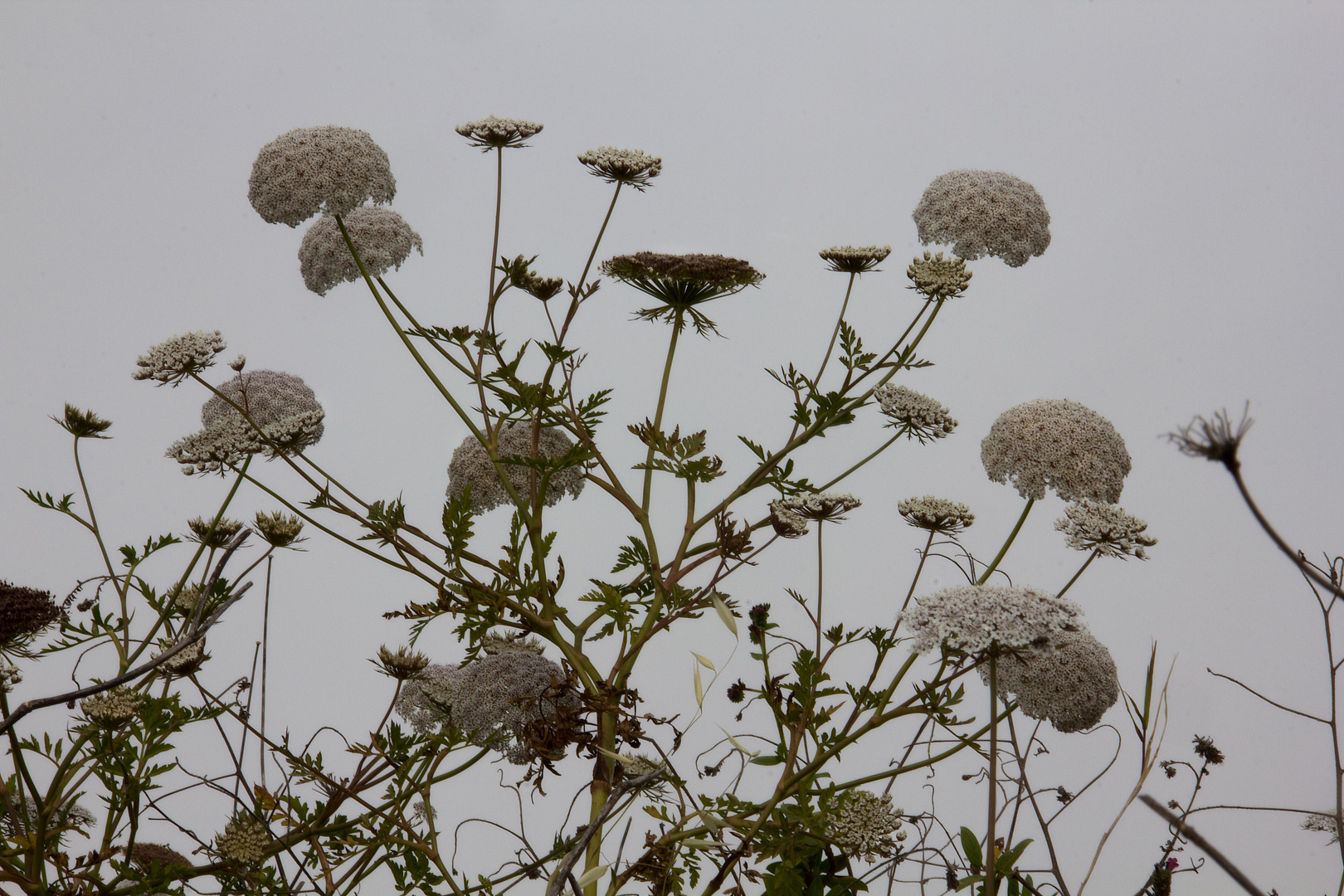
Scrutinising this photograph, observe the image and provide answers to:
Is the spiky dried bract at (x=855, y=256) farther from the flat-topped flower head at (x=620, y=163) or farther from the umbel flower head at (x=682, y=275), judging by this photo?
the flat-topped flower head at (x=620, y=163)

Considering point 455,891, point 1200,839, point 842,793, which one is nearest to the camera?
point 1200,839

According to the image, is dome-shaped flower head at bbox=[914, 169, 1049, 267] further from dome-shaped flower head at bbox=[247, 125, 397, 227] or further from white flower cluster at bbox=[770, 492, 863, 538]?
dome-shaped flower head at bbox=[247, 125, 397, 227]

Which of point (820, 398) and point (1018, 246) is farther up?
point (1018, 246)

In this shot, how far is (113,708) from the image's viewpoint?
5.83ft

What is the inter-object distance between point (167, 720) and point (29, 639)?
0.29 m

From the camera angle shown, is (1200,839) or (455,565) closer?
(1200,839)

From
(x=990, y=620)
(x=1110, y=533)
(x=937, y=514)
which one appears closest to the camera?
(x=990, y=620)

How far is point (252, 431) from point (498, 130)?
2.57 ft

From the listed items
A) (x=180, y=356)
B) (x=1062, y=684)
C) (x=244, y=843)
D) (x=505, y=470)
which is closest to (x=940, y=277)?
(x=1062, y=684)

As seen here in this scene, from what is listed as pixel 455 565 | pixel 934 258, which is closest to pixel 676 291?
pixel 934 258

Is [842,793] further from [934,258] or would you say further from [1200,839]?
[1200,839]

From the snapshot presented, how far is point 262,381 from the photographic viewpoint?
7.31 ft

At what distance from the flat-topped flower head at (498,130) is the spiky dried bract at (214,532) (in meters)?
0.97

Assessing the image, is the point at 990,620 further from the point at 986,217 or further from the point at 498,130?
the point at 498,130
